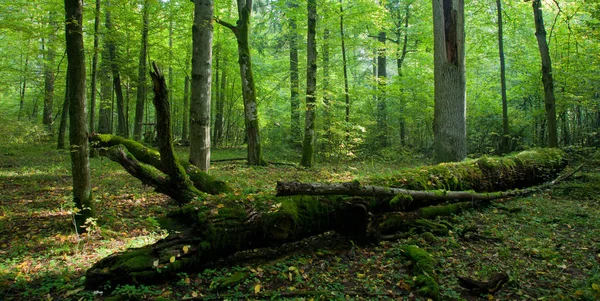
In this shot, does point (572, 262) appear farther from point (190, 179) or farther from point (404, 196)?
point (190, 179)

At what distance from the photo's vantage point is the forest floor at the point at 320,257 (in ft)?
10.8

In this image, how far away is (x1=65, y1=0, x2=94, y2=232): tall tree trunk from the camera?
461 centimetres

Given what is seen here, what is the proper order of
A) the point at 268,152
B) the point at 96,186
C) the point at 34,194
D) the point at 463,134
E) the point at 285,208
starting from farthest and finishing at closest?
the point at 268,152 → the point at 463,134 → the point at 96,186 → the point at 34,194 → the point at 285,208

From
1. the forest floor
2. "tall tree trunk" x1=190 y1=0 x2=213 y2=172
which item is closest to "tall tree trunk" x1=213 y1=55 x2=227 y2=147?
"tall tree trunk" x1=190 y1=0 x2=213 y2=172

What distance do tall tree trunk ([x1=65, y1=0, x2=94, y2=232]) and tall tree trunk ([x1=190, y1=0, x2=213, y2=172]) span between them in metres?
2.54

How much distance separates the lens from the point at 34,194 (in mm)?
6848

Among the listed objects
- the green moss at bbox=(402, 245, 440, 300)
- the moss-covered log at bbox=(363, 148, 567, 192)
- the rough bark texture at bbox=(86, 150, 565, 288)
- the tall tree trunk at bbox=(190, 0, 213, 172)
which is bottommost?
the green moss at bbox=(402, 245, 440, 300)

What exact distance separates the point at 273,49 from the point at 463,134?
17.9 meters

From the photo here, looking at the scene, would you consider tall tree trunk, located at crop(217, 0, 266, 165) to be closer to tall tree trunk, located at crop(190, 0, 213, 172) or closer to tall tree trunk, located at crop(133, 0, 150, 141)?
tall tree trunk, located at crop(190, 0, 213, 172)

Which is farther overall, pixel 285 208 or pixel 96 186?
pixel 96 186

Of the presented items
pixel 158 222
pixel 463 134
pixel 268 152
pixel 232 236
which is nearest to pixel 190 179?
pixel 158 222

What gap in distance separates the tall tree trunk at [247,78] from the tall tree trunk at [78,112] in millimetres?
6964

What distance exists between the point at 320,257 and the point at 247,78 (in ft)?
28.4

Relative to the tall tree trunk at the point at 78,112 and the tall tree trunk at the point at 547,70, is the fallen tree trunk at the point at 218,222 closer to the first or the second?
the tall tree trunk at the point at 78,112
